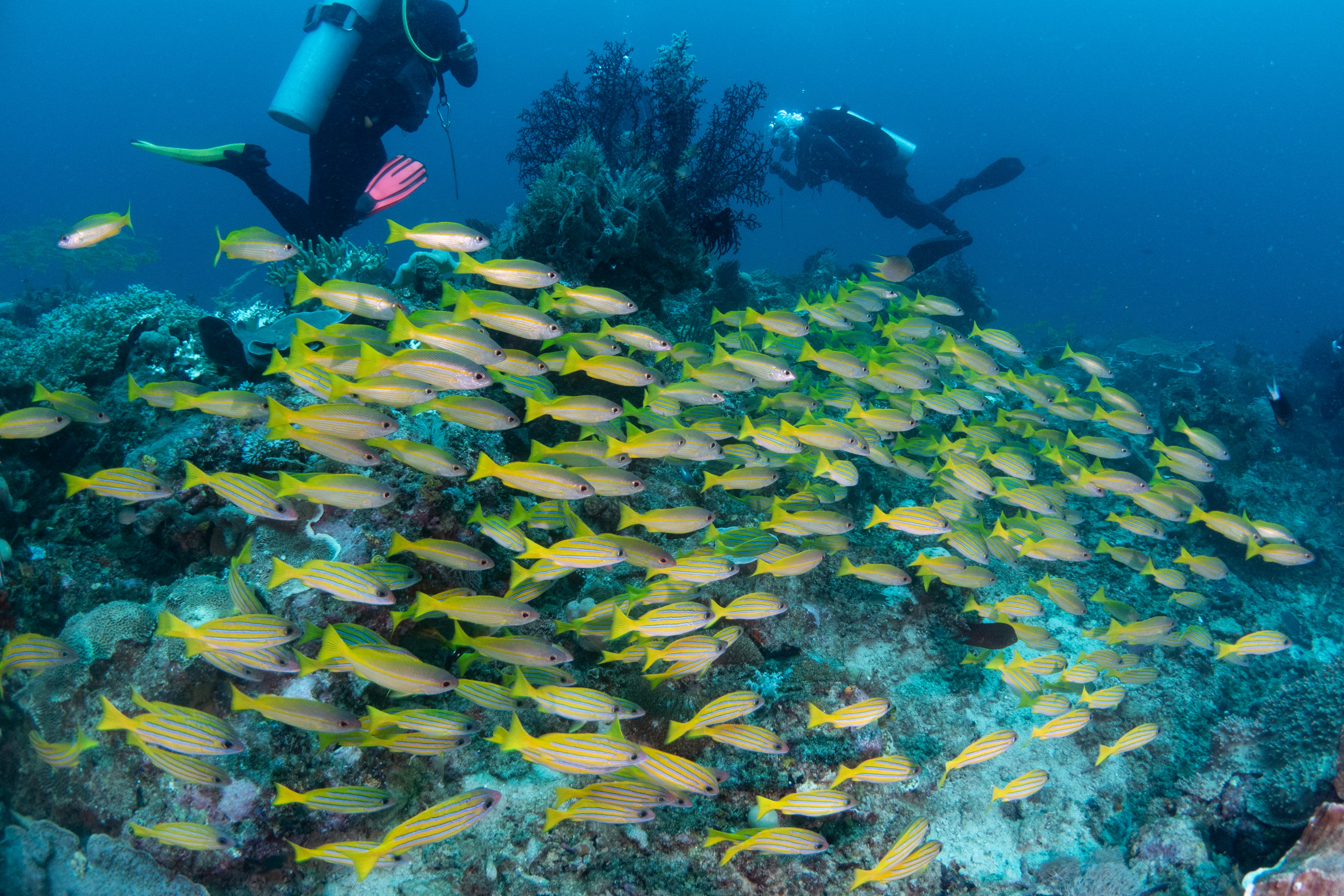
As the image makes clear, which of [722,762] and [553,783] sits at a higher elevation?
[722,762]

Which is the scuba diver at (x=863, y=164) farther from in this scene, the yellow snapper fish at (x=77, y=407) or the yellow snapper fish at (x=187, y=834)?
the yellow snapper fish at (x=187, y=834)

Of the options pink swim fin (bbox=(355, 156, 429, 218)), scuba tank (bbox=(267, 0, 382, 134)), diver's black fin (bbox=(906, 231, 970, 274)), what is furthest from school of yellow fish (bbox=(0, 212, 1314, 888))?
diver's black fin (bbox=(906, 231, 970, 274))

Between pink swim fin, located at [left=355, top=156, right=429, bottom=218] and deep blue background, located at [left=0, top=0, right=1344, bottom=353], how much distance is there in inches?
3767

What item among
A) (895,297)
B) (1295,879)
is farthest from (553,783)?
(895,297)

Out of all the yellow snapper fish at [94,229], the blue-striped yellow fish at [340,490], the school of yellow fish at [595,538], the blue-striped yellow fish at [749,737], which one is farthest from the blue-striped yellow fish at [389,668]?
the yellow snapper fish at [94,229]

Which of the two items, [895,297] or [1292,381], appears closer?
[895,297]

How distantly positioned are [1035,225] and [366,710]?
515ft

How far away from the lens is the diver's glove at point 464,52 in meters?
9.15

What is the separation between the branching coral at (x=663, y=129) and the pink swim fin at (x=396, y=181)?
4152mm

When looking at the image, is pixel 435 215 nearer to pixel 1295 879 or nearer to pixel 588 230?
pixel 588 230

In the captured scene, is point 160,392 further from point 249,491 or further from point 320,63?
Result: point 320,63

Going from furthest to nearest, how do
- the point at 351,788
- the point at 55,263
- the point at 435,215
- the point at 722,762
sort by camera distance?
the point at 435,215 < the point at 55,263 < the point at 722,762 < the point at 351,788

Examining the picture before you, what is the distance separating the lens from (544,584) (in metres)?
3.68

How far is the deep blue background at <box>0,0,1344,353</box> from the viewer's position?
115 m
